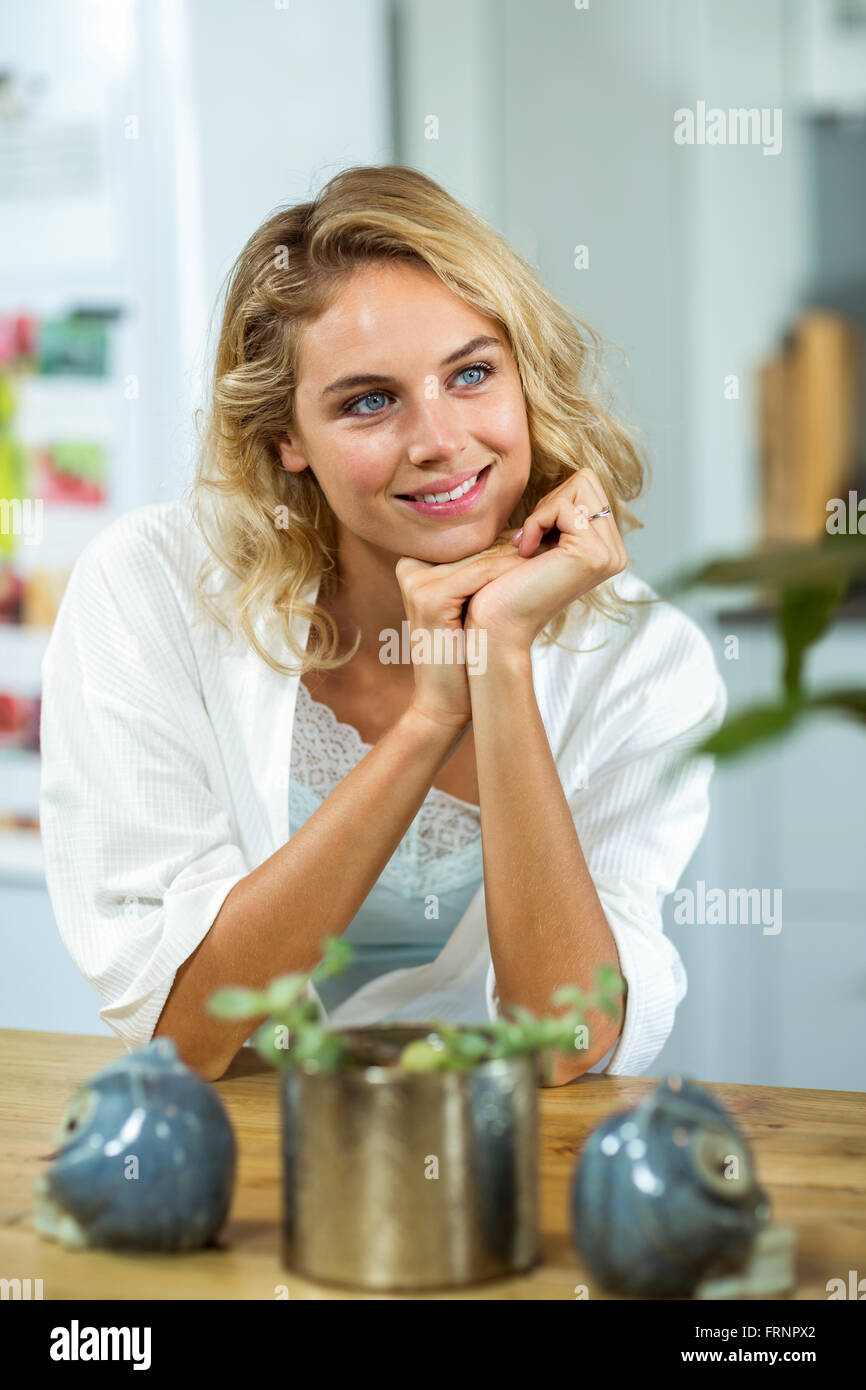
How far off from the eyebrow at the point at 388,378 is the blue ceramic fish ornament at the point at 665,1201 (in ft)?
2.95

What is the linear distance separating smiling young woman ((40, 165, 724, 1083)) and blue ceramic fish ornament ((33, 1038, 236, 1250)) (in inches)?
17.6

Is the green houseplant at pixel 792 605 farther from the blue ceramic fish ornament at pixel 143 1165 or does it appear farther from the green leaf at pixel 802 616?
the blue ceramic fish ornament at pixel 143 1165

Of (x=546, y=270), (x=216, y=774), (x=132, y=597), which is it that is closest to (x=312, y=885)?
(x=216, y=774)

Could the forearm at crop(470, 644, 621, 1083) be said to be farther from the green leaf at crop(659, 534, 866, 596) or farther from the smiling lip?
the green leaf at crop(659, 534, 866, 596)

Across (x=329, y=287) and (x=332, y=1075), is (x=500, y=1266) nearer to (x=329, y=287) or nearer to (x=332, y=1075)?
(x=332, y=1075)

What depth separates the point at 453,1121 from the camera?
24.9 inches

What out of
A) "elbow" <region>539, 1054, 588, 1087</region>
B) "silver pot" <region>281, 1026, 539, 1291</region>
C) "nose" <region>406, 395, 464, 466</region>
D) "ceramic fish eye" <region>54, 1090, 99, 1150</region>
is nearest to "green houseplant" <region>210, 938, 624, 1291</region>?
"silver pot" <region>281, 1026, 539, 1291</region>

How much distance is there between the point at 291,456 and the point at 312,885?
1.80ft

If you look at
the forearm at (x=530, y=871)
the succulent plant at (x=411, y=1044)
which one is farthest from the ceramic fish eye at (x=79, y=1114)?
the forearm at (x=530, y=871)

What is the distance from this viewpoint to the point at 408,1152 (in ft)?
2.06

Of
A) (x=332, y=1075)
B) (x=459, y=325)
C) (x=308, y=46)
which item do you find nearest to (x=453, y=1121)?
(x=332, y=1075)
